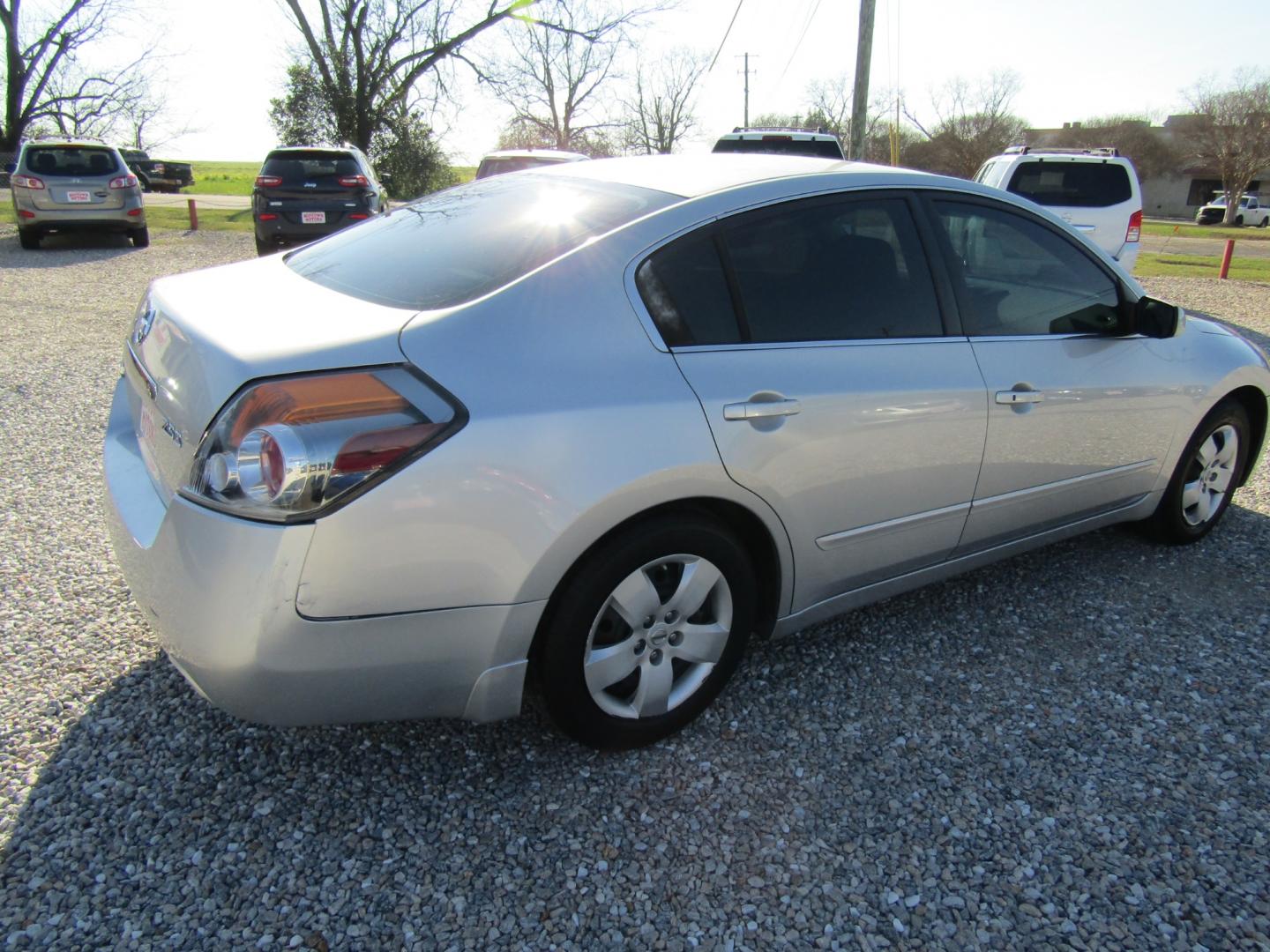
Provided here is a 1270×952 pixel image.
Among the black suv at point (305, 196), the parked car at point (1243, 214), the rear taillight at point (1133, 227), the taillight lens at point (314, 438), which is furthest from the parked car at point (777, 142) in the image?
the parked car at point (1243, 214)

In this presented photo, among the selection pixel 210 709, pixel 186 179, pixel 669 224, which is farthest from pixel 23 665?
pixel 186 179

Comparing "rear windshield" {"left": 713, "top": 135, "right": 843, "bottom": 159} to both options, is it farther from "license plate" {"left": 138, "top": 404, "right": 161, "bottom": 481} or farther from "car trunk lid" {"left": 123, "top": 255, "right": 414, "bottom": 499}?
"license plate" {"left": 138, "top": 404, "right": 161, "bottom": 481}

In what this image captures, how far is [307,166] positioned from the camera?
44.9 feet

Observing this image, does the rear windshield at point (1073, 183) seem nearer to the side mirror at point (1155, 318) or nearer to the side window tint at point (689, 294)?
the side mirror at point (1155, 318)

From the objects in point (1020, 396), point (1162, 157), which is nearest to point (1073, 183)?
point (1020, 396)

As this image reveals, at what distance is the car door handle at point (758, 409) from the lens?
7.89ft

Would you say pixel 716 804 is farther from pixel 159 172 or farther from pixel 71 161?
pixel 159 172

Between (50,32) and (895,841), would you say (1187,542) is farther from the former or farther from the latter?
(50,32)

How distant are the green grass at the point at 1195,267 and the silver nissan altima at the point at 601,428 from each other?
14919 millimetres

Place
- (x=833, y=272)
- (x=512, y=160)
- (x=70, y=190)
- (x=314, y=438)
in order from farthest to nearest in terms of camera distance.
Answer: (x=70, y=190) < (x=512, y=160) < (x=833, y=272) < (x=314, y=438)

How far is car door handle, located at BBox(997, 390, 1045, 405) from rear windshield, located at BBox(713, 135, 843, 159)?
8256 millimetres

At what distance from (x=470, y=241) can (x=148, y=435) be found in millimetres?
1018

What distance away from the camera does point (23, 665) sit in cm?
286

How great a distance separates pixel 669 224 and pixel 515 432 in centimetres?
81
